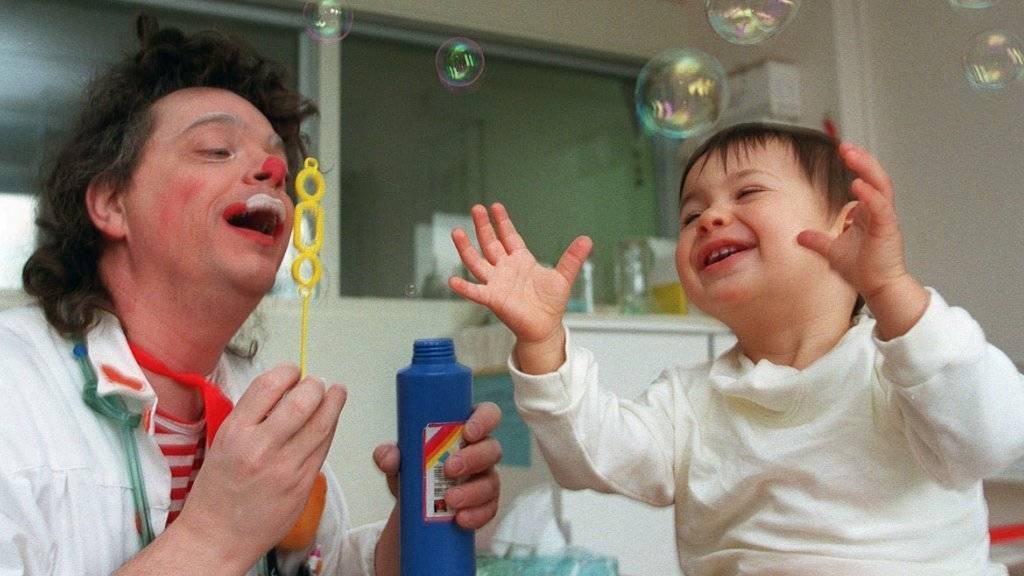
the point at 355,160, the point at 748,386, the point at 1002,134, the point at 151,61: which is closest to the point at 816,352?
the point at 748,386

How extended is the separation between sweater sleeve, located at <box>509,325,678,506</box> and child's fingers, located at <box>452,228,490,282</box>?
0.10 meters

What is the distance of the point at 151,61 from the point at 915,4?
2229 millimetres

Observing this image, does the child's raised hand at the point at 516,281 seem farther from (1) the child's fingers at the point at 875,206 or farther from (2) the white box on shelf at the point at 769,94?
(2) the white box on shelf at the point at 769,94

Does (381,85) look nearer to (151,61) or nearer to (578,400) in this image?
(151,61)

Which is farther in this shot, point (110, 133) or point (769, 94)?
point (769, 94)

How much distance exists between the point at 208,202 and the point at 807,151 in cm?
71

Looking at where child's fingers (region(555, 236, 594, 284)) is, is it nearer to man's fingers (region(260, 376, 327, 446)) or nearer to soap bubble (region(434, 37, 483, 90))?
man's fingers (region(260, 376, 327, 446))

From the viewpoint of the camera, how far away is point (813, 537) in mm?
882

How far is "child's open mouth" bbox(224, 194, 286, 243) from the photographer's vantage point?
3.32ft

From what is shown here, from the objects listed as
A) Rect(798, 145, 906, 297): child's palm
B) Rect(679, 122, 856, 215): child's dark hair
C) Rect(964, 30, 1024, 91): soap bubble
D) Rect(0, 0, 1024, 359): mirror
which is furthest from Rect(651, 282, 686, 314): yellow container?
Rect(798, 145, 906, 297): child's palm

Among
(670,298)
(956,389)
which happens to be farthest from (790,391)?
(670,298)

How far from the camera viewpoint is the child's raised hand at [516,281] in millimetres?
895

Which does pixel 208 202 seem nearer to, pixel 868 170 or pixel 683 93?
pixel 868 170

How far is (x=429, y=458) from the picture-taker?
0.82 m
